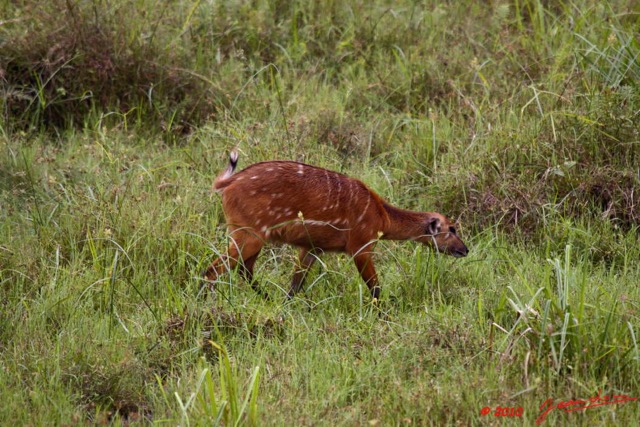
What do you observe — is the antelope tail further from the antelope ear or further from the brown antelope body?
the antelope ear

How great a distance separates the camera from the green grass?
4.83 meters

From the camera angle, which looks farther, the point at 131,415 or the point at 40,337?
the point at 40,337

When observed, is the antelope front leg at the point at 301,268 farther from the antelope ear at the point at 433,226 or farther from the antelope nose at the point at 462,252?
the antelope nose at the point at 462,252

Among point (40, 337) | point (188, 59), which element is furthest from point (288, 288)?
point (188, 59)

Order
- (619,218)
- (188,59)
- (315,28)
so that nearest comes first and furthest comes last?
(619,218) < (188,59) < (315,28)

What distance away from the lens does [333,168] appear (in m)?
7.55

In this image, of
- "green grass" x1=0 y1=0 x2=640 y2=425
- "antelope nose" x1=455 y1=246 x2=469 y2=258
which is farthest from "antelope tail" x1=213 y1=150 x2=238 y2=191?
"antelope nose" x1=455 y1=246 x2=469 y2=258

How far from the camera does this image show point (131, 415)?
15.5ft

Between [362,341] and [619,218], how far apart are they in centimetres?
244

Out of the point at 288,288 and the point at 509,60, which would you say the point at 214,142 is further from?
the point at 509,60

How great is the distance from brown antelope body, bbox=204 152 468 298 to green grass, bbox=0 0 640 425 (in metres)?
0.16

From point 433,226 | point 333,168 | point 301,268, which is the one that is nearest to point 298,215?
point 301,268

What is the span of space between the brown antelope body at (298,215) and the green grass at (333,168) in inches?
6.4

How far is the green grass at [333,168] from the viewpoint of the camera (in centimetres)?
483
